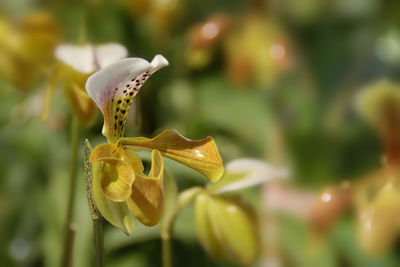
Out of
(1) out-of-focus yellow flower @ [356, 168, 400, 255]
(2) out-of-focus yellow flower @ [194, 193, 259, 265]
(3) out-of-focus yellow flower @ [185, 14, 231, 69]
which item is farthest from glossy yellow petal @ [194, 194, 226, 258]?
(3) out-of-focus yellow flower @ [185, 14, 231, 69]

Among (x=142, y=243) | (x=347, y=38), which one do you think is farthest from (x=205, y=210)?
(x=347, y=38)

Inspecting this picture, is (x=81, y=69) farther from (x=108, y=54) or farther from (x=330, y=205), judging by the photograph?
(x=330, y=205)

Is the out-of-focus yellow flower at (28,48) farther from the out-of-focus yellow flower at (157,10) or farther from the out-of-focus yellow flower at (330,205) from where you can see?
the out-of-focus yellow flower at (330,205)

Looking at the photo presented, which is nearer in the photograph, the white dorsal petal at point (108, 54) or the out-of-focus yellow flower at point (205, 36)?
the white dorsal petal at point (108, 54)

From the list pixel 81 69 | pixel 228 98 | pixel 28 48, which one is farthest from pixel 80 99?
pixel 228 98

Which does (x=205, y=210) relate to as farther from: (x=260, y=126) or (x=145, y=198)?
(x=260, y=126)

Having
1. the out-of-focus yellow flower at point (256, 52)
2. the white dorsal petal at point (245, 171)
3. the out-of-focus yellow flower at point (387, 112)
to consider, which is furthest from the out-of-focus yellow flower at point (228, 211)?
the out-of-focus yellow flower at point (256, 52)

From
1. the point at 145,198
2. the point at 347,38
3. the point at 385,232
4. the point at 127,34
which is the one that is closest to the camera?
the point at 145,198
